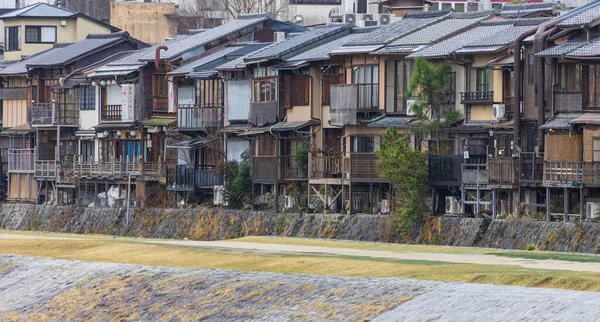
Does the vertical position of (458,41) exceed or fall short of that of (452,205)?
it exceeds it

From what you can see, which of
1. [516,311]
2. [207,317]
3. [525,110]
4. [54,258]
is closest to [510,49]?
[525,110]

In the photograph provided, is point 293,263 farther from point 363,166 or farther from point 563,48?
point 363,166

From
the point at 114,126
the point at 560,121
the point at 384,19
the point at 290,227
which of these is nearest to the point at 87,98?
the point at 114,126

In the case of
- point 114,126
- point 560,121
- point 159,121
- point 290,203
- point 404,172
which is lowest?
point 290,203

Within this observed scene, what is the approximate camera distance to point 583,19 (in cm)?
4953

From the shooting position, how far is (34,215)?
75.7 meters

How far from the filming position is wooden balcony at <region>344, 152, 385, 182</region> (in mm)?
55812

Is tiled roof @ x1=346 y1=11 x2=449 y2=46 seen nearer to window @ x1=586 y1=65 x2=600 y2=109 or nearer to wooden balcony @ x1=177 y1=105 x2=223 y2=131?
wooden balcony @ x1=177 y1=105 x2=223 y2=131

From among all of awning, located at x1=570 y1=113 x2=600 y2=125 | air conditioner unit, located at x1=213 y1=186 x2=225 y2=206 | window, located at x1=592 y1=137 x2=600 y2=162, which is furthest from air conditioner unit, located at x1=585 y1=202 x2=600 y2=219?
air conditioner unit, located at x1=213 y1=186 x2=225 y2=206

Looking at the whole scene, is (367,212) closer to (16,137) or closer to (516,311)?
(516,311)

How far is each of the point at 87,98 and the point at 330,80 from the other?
21846 mm

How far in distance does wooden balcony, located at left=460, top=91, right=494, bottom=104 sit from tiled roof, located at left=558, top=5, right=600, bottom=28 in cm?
422

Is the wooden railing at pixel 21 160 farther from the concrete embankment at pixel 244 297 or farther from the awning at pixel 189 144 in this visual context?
the concrete embankment at pixel 244 297

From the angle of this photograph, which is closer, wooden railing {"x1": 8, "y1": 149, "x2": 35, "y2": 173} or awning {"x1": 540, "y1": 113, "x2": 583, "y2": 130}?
awning {"x1": 540, "y1": 113, "x2": 583, "y2": 130}
